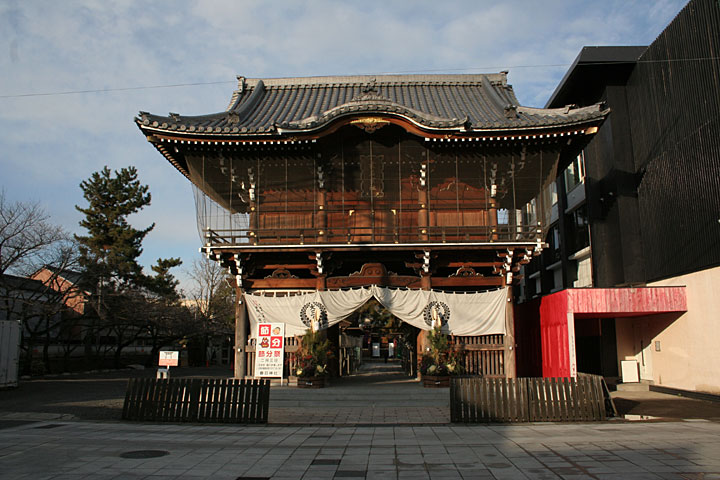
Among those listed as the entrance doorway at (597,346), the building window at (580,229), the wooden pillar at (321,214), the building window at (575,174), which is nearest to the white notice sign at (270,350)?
the wooden pillar at (321,214)

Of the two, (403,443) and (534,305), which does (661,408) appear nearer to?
(534,305)

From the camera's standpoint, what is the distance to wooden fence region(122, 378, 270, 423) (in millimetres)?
13008

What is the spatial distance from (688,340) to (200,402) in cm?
1789

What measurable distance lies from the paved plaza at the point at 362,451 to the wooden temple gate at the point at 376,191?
6806 mm

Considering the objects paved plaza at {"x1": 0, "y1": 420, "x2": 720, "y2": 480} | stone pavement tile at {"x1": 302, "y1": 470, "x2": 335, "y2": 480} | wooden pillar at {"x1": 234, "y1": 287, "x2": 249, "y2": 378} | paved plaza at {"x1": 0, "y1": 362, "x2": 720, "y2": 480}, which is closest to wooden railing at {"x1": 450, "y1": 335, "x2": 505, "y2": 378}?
paved plaza at {"x1": 0, "y1": 362, "x2": 720, "y2": 480}

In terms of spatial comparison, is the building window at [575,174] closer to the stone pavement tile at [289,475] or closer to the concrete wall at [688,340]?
the concrete wall at [688,340]

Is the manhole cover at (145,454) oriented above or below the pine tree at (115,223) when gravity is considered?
below

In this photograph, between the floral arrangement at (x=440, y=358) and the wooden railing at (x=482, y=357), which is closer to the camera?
the floral arrangement at (x=440, y=358)

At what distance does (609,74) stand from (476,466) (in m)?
23.7

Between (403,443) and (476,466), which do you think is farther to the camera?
(403,443)

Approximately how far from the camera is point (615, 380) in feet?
74.6

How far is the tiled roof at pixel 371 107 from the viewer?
17.0m

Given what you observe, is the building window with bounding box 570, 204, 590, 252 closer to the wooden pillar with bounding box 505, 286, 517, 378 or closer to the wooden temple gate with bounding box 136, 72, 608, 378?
the wooden temple gate with bounding box 136, 72, 608, 378

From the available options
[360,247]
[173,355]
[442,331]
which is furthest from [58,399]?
[442,331]
